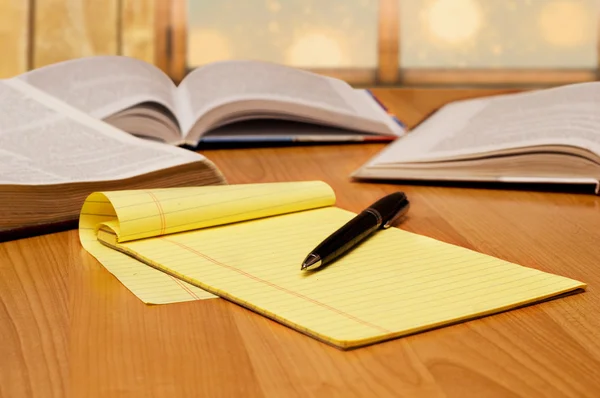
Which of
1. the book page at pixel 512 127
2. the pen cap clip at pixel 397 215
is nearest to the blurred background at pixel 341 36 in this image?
the book page at pixel 512 127

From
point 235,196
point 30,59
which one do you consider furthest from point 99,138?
point 30,59

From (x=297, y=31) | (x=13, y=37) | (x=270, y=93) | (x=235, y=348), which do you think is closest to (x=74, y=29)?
(x=13, y=37)

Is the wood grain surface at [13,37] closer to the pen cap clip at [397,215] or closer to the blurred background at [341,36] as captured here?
the blurred background at [341,36]

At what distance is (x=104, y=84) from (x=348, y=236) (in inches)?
25.9

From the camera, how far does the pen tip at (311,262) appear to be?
0.62 m

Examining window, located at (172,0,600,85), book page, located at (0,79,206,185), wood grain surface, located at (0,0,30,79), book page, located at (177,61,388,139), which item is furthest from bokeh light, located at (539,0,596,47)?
book page, located at (0,79,206,185)

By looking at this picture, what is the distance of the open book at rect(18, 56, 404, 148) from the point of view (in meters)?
1.15

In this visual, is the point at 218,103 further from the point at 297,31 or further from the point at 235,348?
the point at 297,31

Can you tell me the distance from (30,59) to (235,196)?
228 cm

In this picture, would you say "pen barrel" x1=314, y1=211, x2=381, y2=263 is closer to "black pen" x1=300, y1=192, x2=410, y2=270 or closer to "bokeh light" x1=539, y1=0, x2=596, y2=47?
"black pen" x1=300, y1=192, x2=410, y2=270

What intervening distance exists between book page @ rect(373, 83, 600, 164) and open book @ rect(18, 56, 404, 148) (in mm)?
118

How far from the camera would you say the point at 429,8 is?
119 inches

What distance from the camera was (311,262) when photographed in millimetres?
624

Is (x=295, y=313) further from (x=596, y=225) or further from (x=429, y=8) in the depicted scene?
(x=429, y=8)
